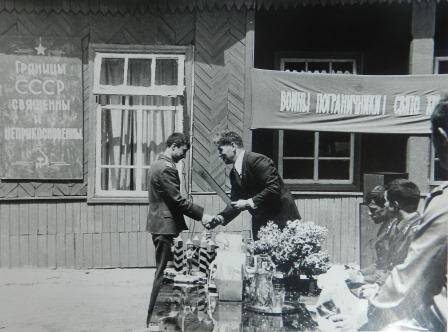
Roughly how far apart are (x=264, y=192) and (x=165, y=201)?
40.5 inches

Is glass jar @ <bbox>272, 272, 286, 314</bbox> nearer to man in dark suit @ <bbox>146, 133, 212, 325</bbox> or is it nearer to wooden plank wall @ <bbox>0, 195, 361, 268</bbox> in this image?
man in dark suit @ <bbox>146, 133, 212, 325</bbox>

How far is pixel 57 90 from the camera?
7184mm

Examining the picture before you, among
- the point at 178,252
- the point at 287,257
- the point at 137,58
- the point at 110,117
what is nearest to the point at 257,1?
the point at 137,58

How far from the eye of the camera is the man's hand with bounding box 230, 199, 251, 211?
4.77 metres

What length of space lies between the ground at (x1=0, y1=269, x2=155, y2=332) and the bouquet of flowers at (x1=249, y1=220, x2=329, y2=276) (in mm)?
2209

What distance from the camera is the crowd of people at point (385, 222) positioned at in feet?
6.03

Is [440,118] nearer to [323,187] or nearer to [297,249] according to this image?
[297,249]

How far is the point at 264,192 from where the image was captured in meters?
4.75

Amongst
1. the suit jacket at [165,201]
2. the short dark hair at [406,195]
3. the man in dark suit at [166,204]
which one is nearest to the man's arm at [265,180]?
the man in dark suit at [166,204]

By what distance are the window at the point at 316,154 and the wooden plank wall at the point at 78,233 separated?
157cm

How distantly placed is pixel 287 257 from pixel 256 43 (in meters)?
5.70

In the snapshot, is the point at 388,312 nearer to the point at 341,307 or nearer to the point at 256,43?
the point at 341,307

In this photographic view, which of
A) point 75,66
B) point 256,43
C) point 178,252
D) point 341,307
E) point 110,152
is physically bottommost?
point 178,252

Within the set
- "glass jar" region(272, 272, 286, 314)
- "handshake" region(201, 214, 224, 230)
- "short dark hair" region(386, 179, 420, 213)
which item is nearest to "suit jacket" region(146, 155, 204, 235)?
"handshake" region(201, 214, 224, 230)
